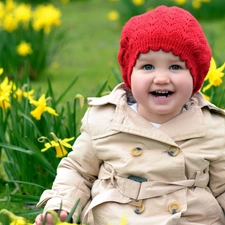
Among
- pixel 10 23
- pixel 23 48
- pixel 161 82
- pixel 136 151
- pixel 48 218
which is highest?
pixel 161 82

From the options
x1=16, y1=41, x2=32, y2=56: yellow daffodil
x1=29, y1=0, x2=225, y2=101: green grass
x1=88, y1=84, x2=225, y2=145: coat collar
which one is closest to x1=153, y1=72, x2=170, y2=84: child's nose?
x1=88, y1=84, x2=225, y2=145: coat collar

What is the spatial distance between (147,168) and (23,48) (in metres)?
3.18

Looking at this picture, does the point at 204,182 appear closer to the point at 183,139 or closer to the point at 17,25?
the point at 183,139

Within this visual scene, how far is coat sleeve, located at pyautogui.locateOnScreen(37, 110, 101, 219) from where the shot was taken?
8.45 feet

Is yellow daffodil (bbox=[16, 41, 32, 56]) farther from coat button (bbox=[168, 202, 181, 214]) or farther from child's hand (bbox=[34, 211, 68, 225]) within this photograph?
coat button (bbox=[168, 202, 181, 214])

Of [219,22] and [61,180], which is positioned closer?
[61,180]

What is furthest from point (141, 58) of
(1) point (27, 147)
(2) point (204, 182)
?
(1) point (27, 147)

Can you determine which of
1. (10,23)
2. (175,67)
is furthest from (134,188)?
(10,23)

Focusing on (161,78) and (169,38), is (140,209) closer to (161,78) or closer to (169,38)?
(161,78)

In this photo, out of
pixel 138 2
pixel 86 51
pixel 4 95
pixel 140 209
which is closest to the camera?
A: pixel 140 209

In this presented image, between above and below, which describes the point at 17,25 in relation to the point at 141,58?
below

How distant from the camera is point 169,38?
2.37 m

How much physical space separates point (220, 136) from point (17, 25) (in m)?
3.35

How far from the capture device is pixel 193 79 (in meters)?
2.46
